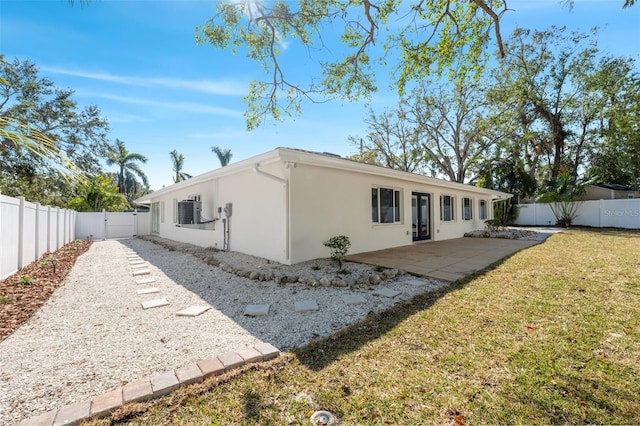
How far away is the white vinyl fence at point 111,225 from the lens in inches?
634

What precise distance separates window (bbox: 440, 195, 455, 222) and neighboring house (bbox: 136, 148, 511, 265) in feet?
0.14

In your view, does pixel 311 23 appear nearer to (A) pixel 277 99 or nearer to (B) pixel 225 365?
(A) pixel 277 99

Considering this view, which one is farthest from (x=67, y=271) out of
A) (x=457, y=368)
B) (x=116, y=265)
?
(x=457, y=368)

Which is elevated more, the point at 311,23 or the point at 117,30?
the point at 311,23

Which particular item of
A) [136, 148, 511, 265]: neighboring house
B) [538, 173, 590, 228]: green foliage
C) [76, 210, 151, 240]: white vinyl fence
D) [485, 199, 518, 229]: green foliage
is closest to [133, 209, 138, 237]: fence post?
[76, 210, 151, 240]: white vinyl fence

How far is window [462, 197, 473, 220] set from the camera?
46.5ft

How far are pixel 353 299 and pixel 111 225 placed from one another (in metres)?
18.0

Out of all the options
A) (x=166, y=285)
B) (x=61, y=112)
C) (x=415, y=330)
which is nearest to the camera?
(x=415, y=330)

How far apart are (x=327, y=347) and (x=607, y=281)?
5503 mm

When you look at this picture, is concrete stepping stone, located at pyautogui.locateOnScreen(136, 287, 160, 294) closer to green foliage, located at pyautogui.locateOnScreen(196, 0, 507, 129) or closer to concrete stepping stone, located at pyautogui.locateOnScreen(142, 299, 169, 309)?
concrete stepping stone, located at pyautogui.locateOnScreen(142, 299, 169, 309)

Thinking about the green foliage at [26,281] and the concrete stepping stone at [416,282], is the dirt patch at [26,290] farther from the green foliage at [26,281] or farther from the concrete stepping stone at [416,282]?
the concrete stepping stone at [416,282]

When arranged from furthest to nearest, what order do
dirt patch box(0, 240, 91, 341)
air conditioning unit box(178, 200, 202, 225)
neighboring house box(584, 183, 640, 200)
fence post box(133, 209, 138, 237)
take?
neighboring house box(584, 183, 640, 200) → fence post box(133, 209, 138, 237) → air conditioning unit box(178, 200, 202, 225) → dirt patch box(0, 240, 91, 341)

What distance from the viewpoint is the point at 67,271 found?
6.88 m

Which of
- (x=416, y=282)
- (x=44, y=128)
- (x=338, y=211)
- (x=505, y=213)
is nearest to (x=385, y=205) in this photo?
(x=338, y=211)
